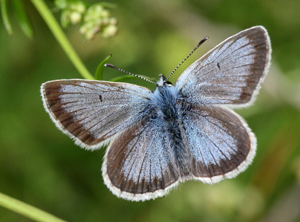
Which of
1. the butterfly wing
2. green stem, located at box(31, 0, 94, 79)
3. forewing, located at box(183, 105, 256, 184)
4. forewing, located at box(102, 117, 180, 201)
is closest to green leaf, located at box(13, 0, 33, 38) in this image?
green stem, located at box(31, 0, 94, 79)

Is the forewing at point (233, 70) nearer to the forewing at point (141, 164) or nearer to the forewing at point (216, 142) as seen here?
the forewing at point (216, 142)

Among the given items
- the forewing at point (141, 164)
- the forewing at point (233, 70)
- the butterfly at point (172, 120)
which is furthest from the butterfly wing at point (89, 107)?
the forewing at point (233, 70)

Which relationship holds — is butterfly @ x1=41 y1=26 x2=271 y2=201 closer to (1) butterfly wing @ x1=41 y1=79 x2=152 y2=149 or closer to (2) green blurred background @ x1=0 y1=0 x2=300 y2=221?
(1) butterfly wing @ x1=41 y1=79 x2=152 y2=149

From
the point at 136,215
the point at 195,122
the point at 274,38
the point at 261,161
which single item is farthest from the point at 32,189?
the point at 274,38

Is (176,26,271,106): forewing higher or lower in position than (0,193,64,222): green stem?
higher

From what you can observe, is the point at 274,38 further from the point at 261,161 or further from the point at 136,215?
the point at 136,215

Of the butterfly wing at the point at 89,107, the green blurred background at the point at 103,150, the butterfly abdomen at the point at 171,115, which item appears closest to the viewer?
the butterfly wing at the point at 89,107

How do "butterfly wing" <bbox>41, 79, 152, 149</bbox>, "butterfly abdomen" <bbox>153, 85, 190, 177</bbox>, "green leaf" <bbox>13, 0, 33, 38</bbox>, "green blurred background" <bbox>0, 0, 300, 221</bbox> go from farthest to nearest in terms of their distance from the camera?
"green blurred background" <bbox>0, 0, 300, 221</bbox> < "green leaf" <bbox>13, 0, 33, 38</bbox> < "butterfly abdomen" <bbox>153, 85, 190, 177</bbox> < "butterfly wing" <bbox>41, 79, 152, 149</bbox>
